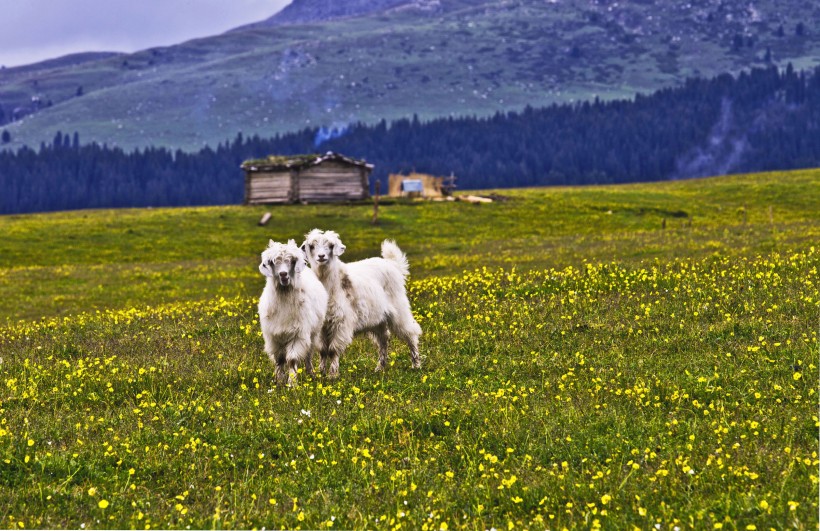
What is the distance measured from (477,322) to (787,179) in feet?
319

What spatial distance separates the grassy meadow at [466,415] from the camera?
8.94 m

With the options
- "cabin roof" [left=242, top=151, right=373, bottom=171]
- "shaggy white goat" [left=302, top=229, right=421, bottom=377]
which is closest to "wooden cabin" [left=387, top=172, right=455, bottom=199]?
"cabin roof" [left=242, top=151, right=373, bottom=171]

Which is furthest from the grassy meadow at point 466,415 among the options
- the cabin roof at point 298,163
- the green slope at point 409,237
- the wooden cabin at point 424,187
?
the wooden cabin at point 424,187

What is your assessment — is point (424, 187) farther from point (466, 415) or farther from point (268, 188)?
point (466, 415)

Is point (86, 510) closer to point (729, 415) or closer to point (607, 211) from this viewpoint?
point (729, 415)

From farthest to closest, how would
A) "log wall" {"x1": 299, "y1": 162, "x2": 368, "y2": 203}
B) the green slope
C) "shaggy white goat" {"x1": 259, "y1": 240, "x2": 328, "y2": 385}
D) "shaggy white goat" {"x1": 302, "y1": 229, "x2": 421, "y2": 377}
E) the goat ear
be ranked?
"log wall" {"x1": 299, "y1": 162, "x2": 368, "y2": 203} → the green slope → "shaggy white goat" {"x1": 302, "y1": 229, "x2": 421, "y2": 377} → the goat ear → "shaggy white goat" {"x1": 259, "y1": 240, "x2": 328, "y2": 385}

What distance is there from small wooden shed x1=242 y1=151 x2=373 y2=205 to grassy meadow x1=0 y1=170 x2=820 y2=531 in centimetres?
6604

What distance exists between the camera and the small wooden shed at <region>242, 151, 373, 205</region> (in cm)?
9062

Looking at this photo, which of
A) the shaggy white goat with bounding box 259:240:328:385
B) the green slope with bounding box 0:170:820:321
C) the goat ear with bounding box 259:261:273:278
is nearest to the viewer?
the shaggy white goat with bounding box 259:240:328:385

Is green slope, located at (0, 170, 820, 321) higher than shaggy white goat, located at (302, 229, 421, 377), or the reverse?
shaggy white goat, located at (302, 229, 421, 377)

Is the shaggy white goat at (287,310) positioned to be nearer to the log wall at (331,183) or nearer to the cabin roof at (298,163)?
the cabin roof at (298,163)

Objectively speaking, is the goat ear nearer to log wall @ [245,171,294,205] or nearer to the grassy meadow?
the grassy meadow

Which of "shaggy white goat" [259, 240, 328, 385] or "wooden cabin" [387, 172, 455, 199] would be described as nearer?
"shaggy white goat" [259, 240, 328, 385]

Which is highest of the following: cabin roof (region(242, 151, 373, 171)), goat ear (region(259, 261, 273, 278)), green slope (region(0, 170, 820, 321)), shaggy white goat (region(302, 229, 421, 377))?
cabin roof (region(242, 151, 373, 171))
